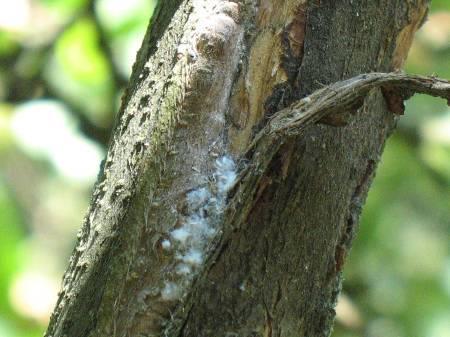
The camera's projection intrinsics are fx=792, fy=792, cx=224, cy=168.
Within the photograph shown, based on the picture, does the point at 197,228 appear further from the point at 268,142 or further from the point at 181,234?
the point at 268,142

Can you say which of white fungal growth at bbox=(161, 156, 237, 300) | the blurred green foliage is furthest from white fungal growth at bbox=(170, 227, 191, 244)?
the blurred green foliage

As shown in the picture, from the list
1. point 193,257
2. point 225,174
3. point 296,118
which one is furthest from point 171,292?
point 296,118

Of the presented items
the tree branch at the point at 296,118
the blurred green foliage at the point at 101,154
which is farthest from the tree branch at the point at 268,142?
the blurred green foliage at the point at 101,154

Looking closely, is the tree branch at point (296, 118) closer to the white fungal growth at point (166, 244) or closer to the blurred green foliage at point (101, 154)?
the white fungal growth at point (166, 244)

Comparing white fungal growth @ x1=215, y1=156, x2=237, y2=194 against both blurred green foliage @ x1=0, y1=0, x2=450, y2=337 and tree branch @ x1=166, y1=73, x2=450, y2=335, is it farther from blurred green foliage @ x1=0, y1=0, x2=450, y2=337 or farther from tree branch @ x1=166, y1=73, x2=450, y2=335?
blurred green foliage @ x1=0, y1=0, x2=450, y2=337

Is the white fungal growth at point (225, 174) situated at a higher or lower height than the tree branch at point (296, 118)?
lower

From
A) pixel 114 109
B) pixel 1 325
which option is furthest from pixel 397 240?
pixel 1 325

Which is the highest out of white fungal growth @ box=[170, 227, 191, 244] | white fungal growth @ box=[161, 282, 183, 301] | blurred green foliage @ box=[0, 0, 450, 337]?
blurred green foliage @ box=[0, 0, 450, 337]
